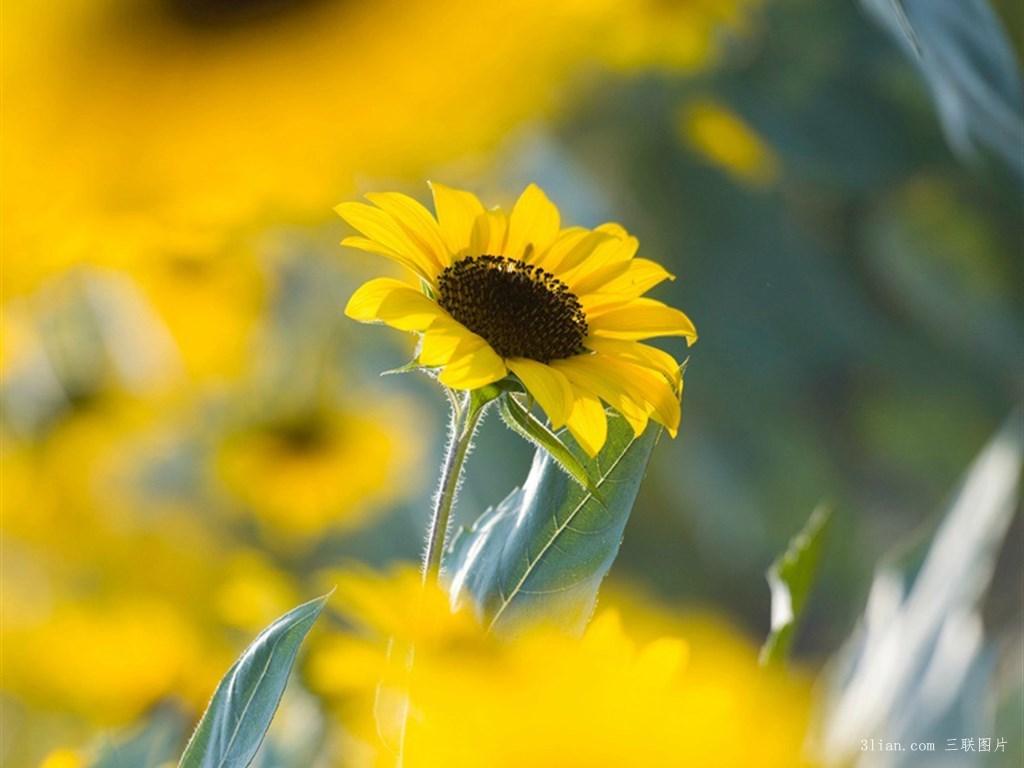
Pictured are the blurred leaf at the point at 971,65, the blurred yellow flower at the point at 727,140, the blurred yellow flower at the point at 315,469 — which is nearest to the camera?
the blurred leaf at the point at 971,65

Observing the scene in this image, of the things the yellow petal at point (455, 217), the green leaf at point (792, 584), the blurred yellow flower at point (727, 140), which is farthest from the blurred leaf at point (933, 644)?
the blurred yellow flower at point (727, 140)

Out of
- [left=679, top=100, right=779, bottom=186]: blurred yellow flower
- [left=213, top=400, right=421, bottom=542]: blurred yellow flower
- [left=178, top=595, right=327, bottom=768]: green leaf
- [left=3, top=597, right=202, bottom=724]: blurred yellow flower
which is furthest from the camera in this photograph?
[left=679, top=100, right=779, bottom=186]: blurred yellow flower

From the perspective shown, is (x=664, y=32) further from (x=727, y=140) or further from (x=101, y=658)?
(x=101, y=658)

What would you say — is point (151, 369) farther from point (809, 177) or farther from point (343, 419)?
point (809, 177)

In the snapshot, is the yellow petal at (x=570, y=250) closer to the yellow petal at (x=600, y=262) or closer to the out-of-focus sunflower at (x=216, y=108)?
the yellow petal at (x=600, y=262)

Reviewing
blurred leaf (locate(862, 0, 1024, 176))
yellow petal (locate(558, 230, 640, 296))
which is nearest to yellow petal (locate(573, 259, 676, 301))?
yellow petal (locate(558, 230, 640, 296))

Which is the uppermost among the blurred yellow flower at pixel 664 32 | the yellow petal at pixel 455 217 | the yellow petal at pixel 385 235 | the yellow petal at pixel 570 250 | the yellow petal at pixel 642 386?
the yellow petal at pixel 385 235

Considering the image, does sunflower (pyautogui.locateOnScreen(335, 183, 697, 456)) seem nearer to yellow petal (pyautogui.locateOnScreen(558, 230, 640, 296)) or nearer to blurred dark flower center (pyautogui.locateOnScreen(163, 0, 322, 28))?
yellow petal (pyautogui.locateOnScreen(558, 230, 640, 296))
